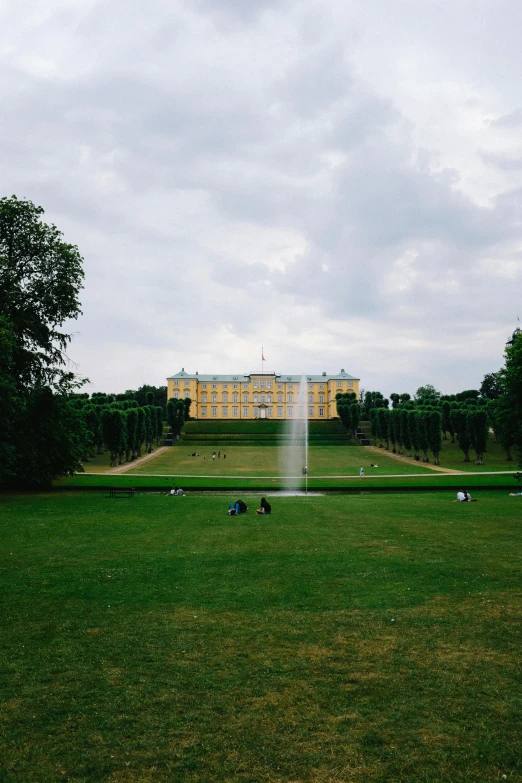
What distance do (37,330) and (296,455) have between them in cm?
4434

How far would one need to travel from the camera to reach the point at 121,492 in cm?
3045

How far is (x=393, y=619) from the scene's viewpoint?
8258 millimetres

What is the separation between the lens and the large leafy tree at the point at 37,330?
27.1 metres

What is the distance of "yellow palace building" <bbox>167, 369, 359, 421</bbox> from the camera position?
134 metres

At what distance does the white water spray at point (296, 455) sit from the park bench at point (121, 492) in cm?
948

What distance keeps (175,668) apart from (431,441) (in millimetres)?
53293

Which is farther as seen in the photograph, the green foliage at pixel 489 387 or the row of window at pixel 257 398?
the row of window at pixel 257 398

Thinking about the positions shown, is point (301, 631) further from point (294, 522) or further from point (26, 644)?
point (294, 522)

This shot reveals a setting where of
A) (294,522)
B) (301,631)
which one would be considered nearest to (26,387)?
(294,522)

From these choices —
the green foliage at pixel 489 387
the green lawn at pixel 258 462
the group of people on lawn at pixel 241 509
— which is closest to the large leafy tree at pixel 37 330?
the group of people on lawn at pixel 241 509

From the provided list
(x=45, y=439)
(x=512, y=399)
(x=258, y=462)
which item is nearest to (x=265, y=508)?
(x=45, y=439)

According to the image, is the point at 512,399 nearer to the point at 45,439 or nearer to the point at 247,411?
the point at 45,439

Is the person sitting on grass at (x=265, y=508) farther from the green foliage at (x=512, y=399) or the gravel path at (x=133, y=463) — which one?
the gravel path at (x=133, y=463)

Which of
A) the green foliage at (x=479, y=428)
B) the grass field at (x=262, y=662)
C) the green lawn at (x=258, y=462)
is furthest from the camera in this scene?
the green foliage at (x=479, y=428)
